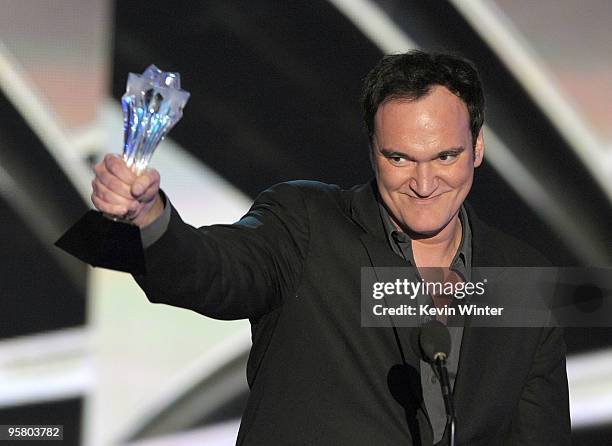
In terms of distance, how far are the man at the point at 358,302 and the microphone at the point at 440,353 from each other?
32 cm

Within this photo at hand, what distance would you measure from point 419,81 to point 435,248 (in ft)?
1.34

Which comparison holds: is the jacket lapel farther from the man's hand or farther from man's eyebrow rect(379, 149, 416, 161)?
the man's hand

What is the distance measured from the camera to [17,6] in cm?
388

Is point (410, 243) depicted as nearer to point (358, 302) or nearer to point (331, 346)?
point (358, 302)

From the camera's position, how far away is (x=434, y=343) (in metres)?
1.73

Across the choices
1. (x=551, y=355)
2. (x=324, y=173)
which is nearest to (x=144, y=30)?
(x=324, y=173)

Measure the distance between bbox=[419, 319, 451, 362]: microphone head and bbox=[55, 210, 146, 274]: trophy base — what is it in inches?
20.8

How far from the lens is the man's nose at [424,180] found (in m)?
2.14

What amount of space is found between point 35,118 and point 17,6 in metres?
0.44

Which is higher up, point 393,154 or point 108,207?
point 393,154

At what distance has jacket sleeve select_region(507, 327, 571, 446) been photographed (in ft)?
7.61

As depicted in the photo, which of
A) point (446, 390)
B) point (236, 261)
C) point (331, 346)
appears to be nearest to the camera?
point (446, 390)

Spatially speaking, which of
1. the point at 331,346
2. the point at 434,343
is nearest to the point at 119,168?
the point at 434,343

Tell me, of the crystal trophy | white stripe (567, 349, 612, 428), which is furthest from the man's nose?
white stripe (567, 349, 612, 428)
